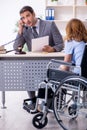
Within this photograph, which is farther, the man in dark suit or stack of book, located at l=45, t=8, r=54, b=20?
stack of book, located at l=45, t=8, r=54, b=20

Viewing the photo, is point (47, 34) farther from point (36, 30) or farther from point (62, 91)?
point (62, 91)

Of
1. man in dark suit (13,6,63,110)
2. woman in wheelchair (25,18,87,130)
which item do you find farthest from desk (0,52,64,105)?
woman in wheelchair (25,18,87,130)

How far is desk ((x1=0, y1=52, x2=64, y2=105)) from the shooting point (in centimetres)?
311

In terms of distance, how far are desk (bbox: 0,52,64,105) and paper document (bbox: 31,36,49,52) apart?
75mm

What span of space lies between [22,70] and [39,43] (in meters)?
0.34

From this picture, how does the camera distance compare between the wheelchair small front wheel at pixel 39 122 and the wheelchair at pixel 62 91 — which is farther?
the wheelchair small front wheel at pixel 39 122

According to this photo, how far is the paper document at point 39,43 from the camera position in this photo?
122 inches

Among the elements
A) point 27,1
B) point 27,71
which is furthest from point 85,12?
point 27,71

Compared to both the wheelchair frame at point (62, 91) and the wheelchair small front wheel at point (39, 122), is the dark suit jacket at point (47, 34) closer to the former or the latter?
the wheelchair frame at point (62, 91)

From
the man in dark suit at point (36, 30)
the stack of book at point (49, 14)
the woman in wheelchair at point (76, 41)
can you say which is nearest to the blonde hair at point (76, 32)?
the woman in wheelchair at point (76, 41)

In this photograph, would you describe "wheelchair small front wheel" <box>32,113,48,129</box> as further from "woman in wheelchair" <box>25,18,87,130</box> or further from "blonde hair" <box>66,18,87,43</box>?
"blonde hair" <box>66,18,87,43</box>

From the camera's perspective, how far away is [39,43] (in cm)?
314

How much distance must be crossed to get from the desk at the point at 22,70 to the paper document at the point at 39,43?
8 cm

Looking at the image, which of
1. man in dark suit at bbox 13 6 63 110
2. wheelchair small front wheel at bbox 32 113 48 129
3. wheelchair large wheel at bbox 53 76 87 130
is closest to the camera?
wheelchair large wheel at bbox 53 76 87 130
